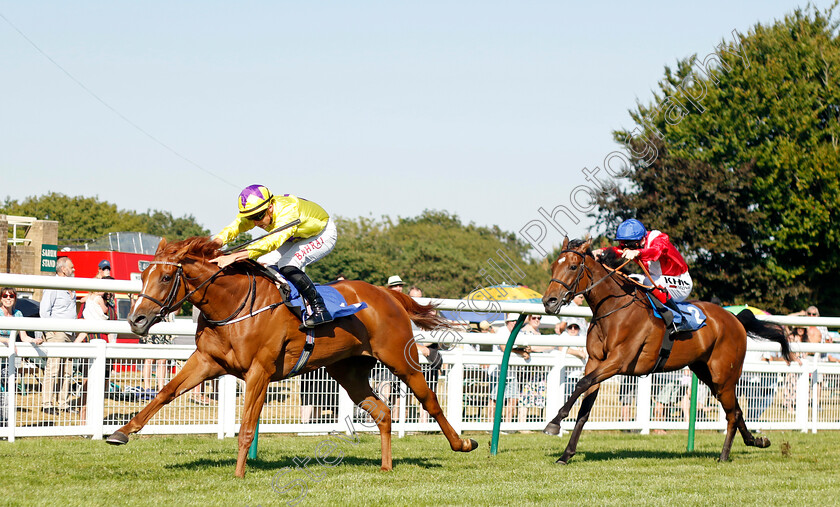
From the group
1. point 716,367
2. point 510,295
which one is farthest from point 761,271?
point 716,367

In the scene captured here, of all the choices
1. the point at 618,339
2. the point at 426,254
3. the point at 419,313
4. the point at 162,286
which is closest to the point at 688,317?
the point at 618,339

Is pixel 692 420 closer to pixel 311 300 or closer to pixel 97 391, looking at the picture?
pixel 311 300

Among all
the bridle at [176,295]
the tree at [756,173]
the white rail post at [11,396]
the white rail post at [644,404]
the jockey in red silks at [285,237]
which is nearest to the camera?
the bridle at [176,295]

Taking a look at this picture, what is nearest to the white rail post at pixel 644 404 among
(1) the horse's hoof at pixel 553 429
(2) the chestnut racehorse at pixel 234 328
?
(1) the horse's hoof at pixel 553 429

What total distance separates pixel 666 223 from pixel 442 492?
20.4 m

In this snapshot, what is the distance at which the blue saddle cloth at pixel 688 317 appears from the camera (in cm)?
782

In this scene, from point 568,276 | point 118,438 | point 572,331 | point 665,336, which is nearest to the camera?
point 118,438

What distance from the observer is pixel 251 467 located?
6398mm

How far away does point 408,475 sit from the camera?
6.20 metres

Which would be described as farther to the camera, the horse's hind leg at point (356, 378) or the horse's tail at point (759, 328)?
the horse's tail at point (759, 328)

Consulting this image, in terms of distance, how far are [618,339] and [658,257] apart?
0.88 metres

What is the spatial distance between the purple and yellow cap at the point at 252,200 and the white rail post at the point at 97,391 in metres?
2.35

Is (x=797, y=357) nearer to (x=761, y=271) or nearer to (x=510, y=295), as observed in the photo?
(x=510, y=295)

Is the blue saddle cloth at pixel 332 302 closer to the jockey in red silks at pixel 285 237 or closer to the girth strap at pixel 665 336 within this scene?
the jockey in red silks at pixel 285 237
